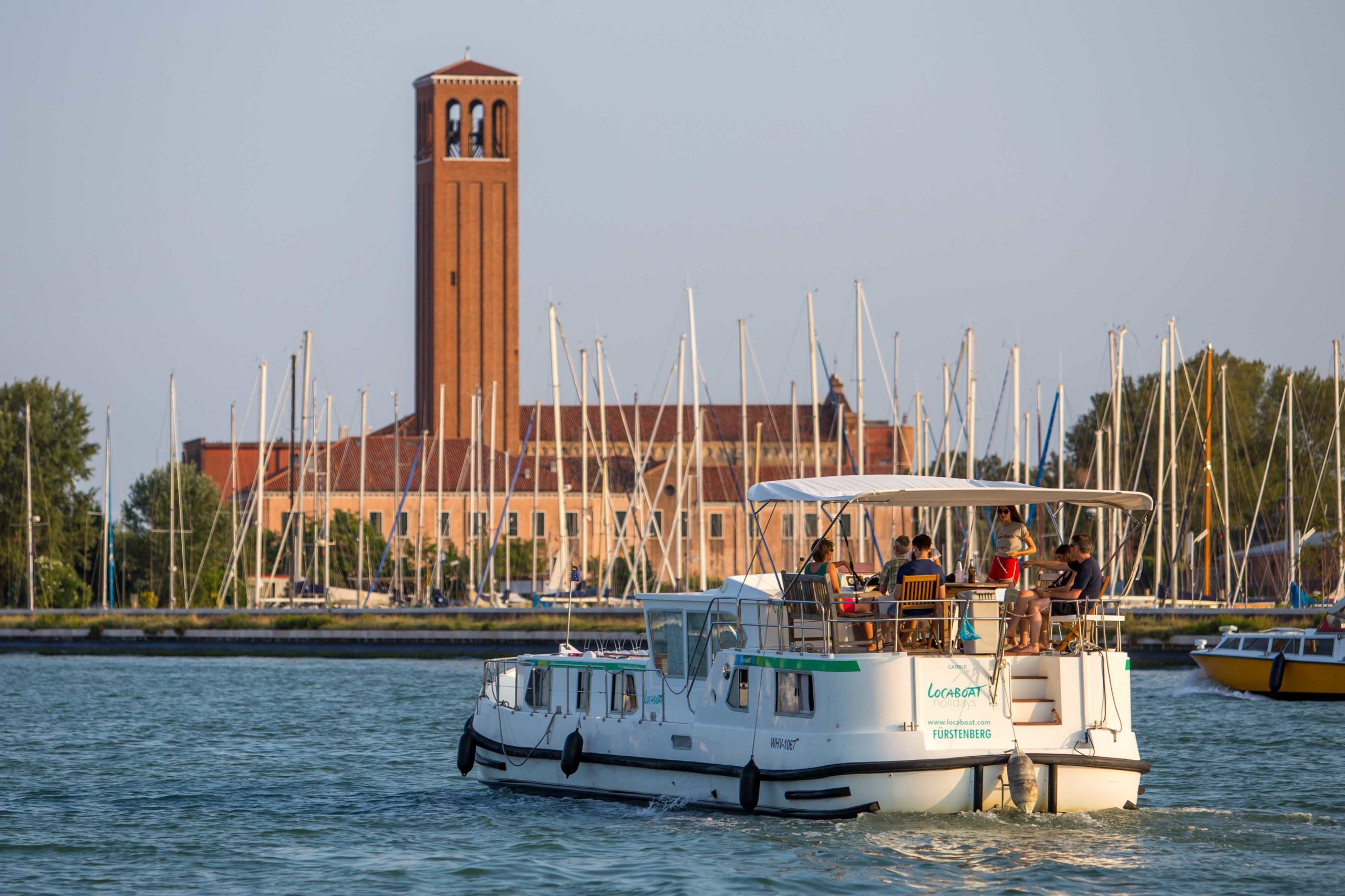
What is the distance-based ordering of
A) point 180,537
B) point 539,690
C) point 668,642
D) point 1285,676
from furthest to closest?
point 180,537 → point 1285,676 → point 539,690 → point 668,642

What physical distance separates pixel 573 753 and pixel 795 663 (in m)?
4.48

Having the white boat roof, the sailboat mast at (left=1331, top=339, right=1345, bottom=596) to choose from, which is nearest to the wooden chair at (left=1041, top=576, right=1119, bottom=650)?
the white boat roof

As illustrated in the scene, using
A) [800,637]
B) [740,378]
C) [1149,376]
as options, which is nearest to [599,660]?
[800,637]

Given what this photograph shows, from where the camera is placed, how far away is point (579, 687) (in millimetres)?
23828

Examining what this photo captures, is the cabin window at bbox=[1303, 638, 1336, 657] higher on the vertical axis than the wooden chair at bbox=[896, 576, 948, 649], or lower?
Answer: lower

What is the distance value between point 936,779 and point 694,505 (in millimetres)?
91496

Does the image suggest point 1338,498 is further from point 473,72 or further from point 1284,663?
Result: point 473,72

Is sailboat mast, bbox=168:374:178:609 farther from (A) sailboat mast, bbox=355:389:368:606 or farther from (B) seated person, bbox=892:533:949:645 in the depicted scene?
(B) seated person, bbox=892:533:949:645

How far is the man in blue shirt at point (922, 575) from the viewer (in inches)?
787

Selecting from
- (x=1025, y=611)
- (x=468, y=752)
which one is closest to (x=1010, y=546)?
(x=1025, y=611)

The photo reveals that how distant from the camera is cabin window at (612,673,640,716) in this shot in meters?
22.9

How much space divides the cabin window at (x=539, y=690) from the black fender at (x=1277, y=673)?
23421mm

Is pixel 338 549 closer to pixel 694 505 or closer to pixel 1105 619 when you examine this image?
pixel 694 505

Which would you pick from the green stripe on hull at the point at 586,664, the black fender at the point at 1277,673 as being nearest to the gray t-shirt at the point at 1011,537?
the green stripe on hull at the point at 586,664
